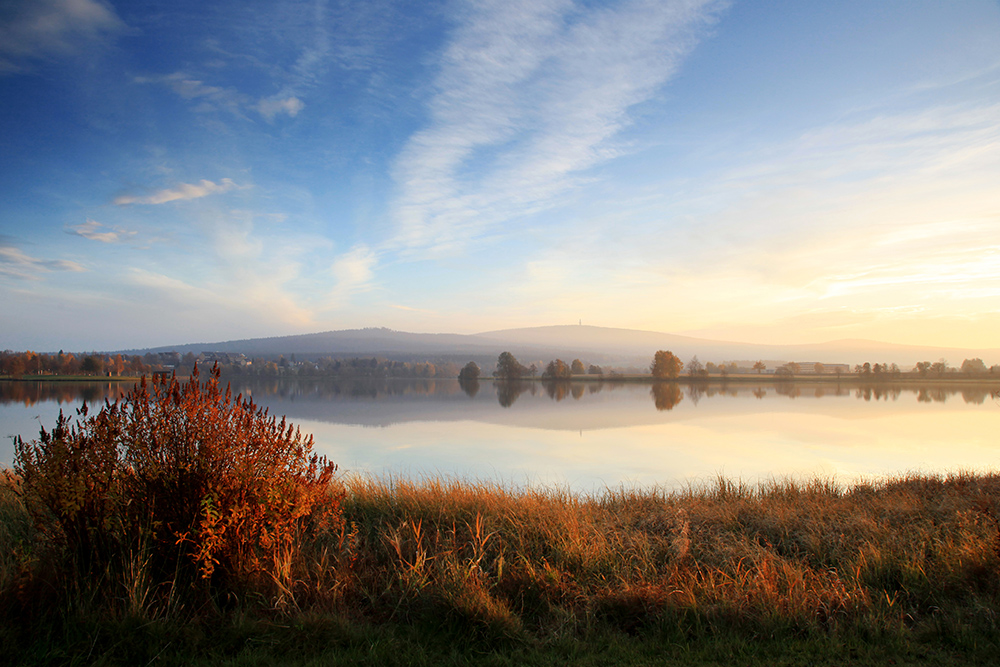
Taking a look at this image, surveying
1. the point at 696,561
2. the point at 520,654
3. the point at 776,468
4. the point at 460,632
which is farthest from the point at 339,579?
the point at 776,468

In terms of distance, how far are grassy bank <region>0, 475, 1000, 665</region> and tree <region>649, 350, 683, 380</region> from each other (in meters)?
65.2

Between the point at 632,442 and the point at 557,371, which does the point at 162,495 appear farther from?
the point at 557,371

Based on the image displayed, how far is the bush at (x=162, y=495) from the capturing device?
370cm

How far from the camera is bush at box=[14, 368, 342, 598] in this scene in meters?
3.70

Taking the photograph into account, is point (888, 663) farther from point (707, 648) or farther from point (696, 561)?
point (696, 561)

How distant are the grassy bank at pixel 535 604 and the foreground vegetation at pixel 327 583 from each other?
2cm

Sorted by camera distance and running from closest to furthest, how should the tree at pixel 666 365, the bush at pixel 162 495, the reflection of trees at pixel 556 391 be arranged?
the bush at pixel 162 495 → the reflection of trees at pixel 556 391 → the tree at pixel 666 365

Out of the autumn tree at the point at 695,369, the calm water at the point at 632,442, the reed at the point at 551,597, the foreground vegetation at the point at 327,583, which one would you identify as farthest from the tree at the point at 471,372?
the foreground vegetation at the point at 327,583

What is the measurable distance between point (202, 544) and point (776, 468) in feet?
44.6

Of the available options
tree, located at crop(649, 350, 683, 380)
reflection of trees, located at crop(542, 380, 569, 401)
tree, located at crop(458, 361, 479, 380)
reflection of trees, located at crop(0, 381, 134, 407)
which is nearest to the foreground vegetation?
reflection of trees, located at crop(0, 381, 134, 407)

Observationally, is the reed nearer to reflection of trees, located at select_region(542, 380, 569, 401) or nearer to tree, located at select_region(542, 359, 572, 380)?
reflection of trees, located at select_region(542, 380, 569, 401)

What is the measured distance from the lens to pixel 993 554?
4.46 m

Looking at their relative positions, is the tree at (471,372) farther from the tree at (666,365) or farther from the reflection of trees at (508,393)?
the tree at (666,365)

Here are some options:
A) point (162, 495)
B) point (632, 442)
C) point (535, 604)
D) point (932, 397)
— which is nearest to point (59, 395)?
point (632, 442)
